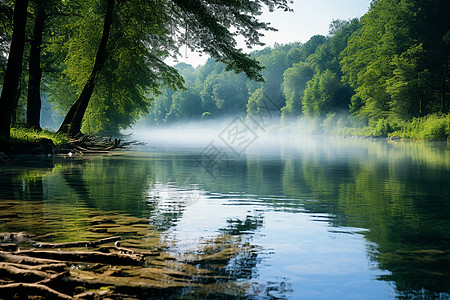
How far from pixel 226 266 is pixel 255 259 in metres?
0.48

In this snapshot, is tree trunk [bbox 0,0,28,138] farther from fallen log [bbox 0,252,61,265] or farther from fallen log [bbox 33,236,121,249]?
fallen log [bbox 0,252,61,265]

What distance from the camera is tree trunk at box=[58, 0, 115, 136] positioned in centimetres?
2637

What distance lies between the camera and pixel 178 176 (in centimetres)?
1605

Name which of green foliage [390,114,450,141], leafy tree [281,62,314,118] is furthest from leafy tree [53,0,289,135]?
leafy tree [281,62,314,118]

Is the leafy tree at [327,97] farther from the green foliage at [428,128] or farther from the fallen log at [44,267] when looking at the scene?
the fallen log at [44,267]

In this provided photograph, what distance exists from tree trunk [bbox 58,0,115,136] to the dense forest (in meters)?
0.57

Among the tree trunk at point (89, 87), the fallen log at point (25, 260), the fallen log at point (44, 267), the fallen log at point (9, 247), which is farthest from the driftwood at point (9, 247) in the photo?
the tree trunk at point (89, 87)

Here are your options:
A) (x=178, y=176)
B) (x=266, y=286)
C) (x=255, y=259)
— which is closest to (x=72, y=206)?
(x=255, y=259)

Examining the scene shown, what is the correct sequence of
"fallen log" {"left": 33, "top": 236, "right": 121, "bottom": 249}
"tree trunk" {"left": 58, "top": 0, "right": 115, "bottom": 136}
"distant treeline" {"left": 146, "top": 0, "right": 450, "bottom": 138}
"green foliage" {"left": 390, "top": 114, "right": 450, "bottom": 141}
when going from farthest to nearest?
"distant treeline" {"left": 146, "top": 0, "right": 450, "bottom": 138}
"green foliage" {"left": 390, "top": 114, "right": 450, "bottom": 141}
"tree trunk" {"left": 58, "top": 0, "right": 115, "bottom": 136}
"fallen log" {"left": 33, "top": 236, "right": 121, "bottom": 249}

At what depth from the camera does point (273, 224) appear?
7.77 meters

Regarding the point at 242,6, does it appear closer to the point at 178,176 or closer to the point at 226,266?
the point at 178,176

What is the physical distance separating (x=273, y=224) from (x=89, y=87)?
22.5 meters

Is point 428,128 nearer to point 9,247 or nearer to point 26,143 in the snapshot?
point 26,143

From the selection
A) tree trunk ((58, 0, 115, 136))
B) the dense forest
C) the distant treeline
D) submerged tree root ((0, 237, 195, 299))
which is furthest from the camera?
the distant treeline
